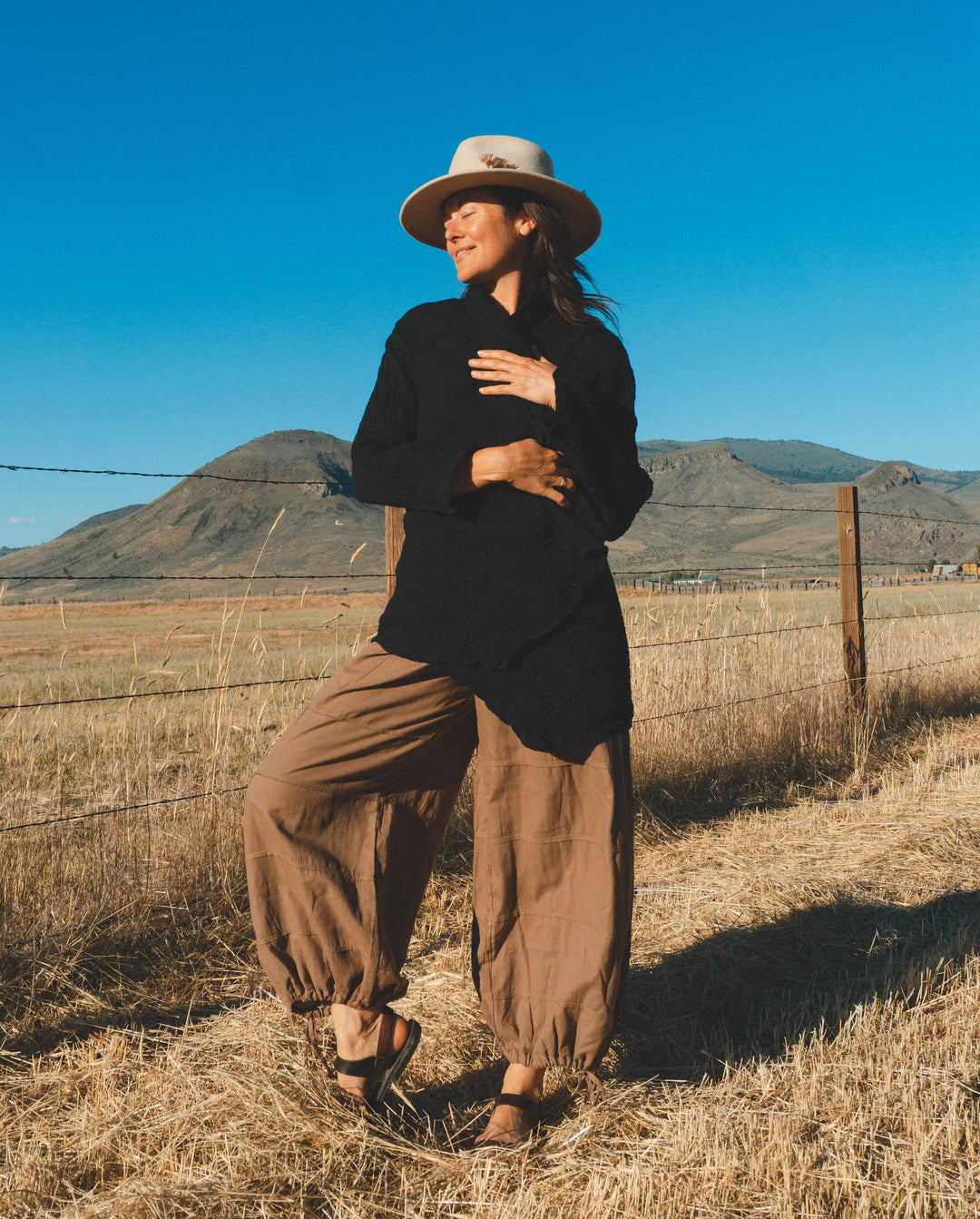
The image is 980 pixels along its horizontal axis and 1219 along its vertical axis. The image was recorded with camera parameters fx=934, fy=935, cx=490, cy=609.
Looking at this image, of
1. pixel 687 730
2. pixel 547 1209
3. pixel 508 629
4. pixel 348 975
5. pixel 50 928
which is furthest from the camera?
pixel 687 730

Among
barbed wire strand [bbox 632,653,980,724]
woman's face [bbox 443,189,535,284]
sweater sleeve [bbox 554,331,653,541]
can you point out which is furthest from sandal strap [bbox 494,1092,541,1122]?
barbed wire strand [bbox 632,653,980,724]

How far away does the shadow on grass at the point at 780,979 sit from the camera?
224 centimetres

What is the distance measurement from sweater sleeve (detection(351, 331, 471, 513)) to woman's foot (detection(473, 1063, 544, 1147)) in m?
1.13

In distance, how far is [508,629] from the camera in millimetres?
1729

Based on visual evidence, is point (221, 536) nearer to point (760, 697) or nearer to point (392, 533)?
point (760, 697)

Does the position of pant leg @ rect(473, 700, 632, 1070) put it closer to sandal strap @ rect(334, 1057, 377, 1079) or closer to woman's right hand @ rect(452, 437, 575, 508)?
sandal strap @ rect(334, 1057, 377, 1079)

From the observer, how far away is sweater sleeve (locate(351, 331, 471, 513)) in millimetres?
1727

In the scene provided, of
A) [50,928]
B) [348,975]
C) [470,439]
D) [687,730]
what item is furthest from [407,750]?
[687,730]

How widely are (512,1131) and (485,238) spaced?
1.75 meters

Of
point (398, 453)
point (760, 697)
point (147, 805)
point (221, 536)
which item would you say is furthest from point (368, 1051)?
point (221, 536)

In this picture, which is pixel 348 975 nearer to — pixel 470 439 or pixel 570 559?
pixel 570 559

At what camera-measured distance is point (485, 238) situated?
1.86 metres

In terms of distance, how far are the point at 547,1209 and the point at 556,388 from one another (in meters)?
1.44

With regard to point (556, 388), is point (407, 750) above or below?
below
